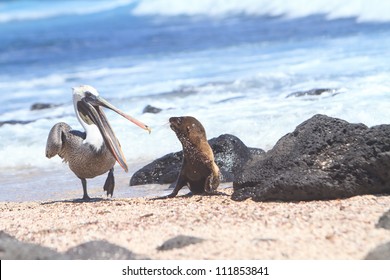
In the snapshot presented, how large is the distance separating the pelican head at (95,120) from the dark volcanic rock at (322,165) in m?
1.64

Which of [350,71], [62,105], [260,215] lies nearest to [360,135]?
[260,215]

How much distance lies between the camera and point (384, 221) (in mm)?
6125

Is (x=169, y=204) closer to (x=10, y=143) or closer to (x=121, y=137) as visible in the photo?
(x=121, y=137)

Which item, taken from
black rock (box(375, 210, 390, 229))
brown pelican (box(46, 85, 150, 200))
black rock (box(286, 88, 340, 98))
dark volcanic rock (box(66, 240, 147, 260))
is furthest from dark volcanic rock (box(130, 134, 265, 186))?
black rock (box(286, 88, 340, 98))

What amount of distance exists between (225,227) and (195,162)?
7.92ft

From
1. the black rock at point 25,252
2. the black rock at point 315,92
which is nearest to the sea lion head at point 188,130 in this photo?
the black rock at point 25,252

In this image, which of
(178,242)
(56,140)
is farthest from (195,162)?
(178,242)

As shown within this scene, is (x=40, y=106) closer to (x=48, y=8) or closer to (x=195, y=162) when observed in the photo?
(x=195, y=162)

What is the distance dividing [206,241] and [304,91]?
34.0ft

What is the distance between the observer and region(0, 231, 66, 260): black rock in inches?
222

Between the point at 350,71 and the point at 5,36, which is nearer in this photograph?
the point at 350,71

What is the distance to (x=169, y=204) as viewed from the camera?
26.6 ft

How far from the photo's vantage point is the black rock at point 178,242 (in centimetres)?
593
